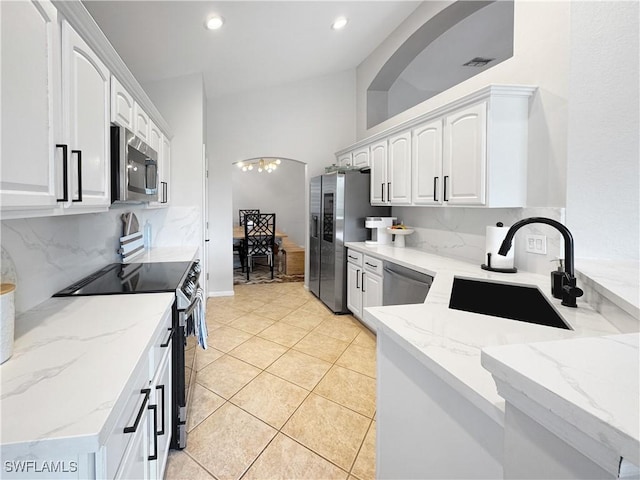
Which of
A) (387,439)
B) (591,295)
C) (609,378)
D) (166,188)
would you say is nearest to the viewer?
(609,378)

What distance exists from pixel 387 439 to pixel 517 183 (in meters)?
2.10

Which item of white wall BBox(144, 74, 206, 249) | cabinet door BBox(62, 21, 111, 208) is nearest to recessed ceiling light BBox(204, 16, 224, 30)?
Answer: white wall BBox(144, 74, 206, 249)

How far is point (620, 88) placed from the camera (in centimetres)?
196

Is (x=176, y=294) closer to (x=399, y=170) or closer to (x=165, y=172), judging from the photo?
(x=165, y=172)

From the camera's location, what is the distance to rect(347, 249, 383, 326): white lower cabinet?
3.52 meters

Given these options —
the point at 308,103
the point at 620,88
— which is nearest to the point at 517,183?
the point at 620,88

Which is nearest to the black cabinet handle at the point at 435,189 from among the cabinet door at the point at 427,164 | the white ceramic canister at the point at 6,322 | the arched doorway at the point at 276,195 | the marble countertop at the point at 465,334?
the cabinet door at the point at 427,164

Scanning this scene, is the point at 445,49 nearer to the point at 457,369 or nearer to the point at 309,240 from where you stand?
the point at 309,240

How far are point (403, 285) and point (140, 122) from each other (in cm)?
242

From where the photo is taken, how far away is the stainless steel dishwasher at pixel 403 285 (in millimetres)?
2744

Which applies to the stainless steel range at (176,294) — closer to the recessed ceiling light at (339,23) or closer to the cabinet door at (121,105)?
the cabinet door at (121,105)

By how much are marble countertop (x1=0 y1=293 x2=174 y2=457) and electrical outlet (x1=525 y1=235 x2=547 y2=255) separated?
233 centimetres

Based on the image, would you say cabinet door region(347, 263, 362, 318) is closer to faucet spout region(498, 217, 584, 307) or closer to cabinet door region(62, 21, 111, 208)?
faucet spout region(498, 217, 584, 307)

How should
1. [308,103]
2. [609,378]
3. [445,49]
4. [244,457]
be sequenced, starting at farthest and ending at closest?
1. [308,103]
2. [445,49]
3. [244,457]
4. [609,378]
